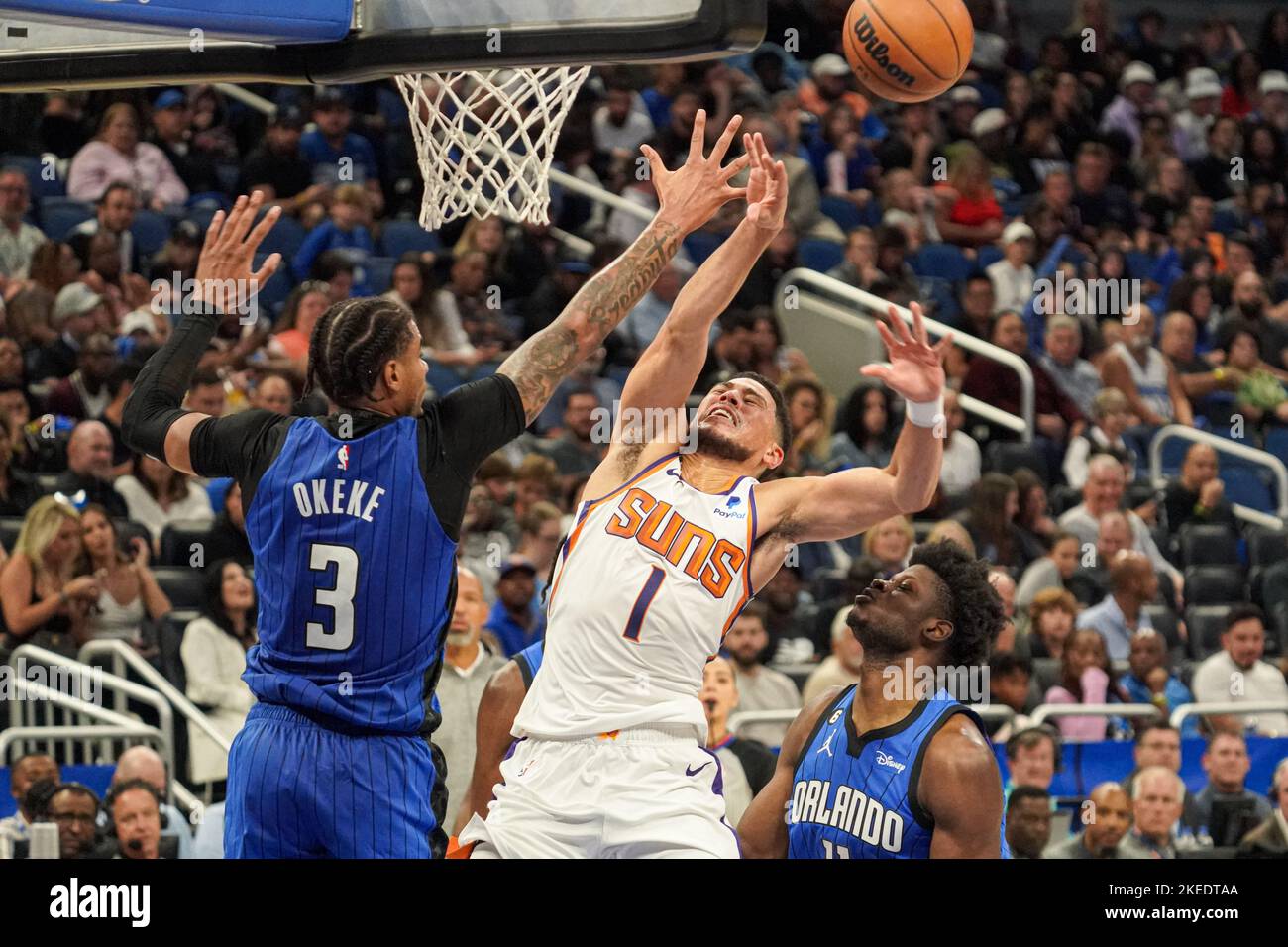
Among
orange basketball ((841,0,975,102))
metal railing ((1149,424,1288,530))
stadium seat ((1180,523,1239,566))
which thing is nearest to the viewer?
orange basketball ((841,0,975,102))

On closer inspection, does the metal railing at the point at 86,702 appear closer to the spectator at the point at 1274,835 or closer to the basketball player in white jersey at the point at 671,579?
the basketball player in white jersey at the point at 671,579

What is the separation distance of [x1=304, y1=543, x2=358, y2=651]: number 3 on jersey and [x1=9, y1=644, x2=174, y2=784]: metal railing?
10.5 feet

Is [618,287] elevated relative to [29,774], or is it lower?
elevated

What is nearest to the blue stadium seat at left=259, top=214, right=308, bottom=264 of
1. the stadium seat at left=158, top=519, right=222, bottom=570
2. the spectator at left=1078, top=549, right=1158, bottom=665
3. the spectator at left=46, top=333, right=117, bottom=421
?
the spectator at left=46, top=333, right=117, bottom=421

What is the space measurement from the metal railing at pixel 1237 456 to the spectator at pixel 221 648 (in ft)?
17.5

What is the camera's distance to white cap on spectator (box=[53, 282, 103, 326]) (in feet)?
30.1

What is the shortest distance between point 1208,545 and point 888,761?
599cm

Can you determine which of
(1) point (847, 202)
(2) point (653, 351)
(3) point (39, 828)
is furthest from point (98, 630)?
(1) point (847, 202)

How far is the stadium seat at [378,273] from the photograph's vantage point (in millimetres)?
10148

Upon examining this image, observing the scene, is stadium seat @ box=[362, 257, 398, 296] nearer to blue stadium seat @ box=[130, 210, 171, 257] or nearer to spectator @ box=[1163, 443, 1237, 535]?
blue stadium seat @ box=[130, 210, 171, 257]

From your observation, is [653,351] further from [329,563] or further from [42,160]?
[42,160]

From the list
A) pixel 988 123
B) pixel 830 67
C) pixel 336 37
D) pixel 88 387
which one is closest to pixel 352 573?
pixel 336 37

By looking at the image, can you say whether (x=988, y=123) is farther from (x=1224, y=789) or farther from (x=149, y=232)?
(x=1224, y=789)

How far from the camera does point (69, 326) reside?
9.09m
